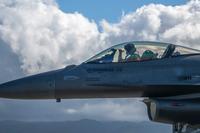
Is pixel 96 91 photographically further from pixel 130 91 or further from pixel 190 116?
pixel 190 116

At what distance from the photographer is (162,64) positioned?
21.9 m

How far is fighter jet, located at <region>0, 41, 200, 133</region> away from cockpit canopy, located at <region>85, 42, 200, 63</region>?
0.20 metres

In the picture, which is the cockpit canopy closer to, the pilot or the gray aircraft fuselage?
the pilot

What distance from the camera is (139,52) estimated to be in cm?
2253

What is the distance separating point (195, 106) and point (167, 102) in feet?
2.81

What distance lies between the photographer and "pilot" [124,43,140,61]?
2227 centimetres

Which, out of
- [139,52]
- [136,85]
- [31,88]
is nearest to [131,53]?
[139,52]

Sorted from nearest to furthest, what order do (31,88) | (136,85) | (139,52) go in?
(31,88) < (136,85) < (139,52)

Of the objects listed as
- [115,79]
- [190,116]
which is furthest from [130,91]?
[190,116]

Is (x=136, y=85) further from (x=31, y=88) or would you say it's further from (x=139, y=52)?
(x=31, y=88)

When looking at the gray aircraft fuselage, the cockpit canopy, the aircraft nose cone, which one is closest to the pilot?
the cockpit canopy

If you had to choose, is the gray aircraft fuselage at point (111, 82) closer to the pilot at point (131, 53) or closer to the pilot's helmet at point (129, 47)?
the pilot at point (131, 53)

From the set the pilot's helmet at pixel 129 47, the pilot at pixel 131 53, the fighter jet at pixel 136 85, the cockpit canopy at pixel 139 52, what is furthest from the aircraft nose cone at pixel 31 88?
the pilot's helmet at pixel 129 47

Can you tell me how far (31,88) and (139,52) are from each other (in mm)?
3732
